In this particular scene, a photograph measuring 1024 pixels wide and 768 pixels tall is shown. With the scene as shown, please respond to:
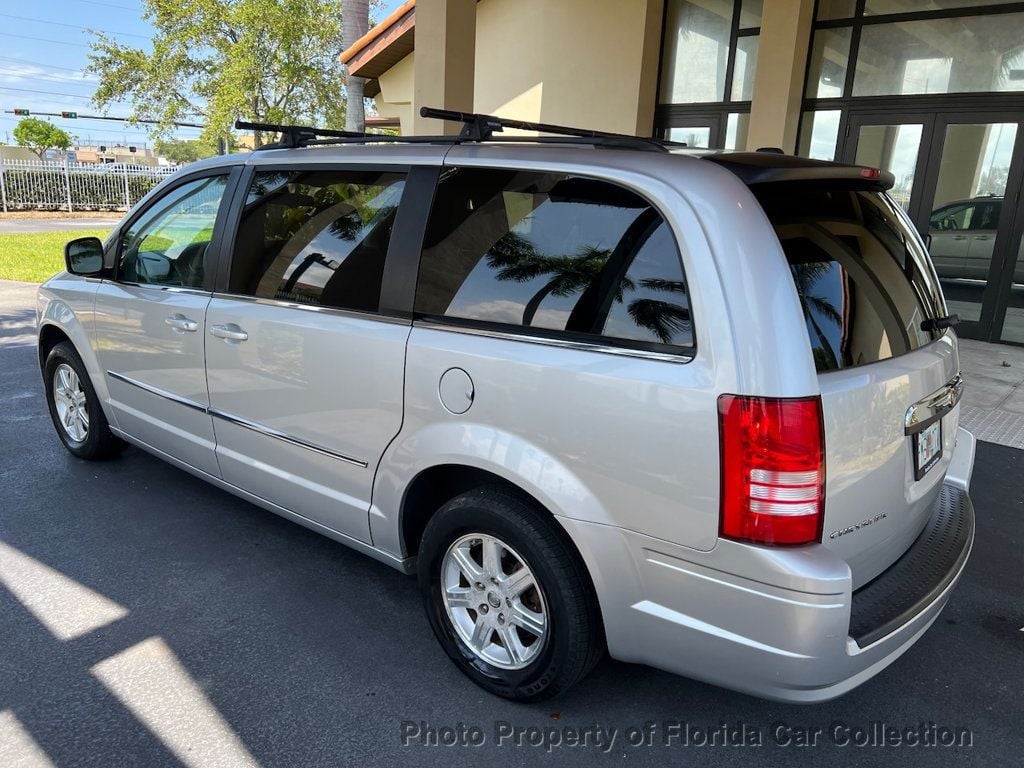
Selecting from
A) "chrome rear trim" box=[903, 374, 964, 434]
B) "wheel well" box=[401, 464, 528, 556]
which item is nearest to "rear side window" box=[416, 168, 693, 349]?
"wheel well" box=[401, 464, 528, 556]

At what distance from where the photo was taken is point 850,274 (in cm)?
228

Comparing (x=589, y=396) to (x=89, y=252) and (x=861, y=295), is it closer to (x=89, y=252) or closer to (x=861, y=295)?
(x=861, y=295)

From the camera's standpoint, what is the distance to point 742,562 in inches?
78.2

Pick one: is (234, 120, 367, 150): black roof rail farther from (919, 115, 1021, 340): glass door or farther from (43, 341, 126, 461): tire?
(919, 115, 1021, 340): glass door

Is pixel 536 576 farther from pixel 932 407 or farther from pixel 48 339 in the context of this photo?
pixel 48 339

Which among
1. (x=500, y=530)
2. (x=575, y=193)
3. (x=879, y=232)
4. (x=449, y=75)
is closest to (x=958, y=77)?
(x=449, y=75)

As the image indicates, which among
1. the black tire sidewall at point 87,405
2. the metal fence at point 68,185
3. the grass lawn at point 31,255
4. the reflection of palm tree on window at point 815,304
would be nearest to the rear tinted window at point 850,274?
the reflection of palm tree on window at point 815,304

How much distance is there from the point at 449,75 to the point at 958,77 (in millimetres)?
5618

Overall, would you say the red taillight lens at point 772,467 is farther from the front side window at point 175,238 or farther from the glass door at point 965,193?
the glass door at point 965,193

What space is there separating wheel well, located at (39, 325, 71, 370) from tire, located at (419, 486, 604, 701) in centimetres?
324

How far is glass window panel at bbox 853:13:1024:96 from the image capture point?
8023 millimetres

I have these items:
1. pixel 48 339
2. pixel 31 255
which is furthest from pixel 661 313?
pixel 31 255

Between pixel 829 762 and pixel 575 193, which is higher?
pixel 575 193

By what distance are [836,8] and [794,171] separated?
8213 mm
